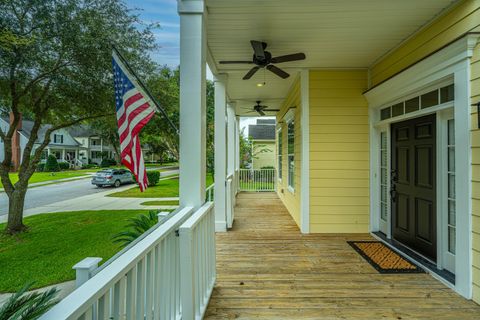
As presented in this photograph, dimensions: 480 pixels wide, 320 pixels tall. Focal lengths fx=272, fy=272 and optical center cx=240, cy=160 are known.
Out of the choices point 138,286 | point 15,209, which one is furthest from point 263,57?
point 15,209

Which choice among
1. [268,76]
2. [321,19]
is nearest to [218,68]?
[268,76]

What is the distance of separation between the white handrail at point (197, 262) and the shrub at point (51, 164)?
1.95 metres

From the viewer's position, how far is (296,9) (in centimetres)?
289

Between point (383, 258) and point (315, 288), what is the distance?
1352mm

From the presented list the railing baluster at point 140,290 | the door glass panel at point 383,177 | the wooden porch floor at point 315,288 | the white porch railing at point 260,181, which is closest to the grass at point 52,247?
the railing baluster at point 140,290

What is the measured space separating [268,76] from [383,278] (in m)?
3.93

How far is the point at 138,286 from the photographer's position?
1353mm

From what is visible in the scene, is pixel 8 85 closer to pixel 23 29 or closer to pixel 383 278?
pixel 23 29

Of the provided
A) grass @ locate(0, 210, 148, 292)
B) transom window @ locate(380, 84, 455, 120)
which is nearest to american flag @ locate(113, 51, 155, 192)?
grass @ locate(0, 210, 148, 292)

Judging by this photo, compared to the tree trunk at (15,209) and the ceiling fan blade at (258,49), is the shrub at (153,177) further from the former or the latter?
the ceiling fan blade at (258,49)

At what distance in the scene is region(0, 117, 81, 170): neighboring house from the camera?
2.84 meters

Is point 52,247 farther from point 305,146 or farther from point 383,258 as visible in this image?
point 383,258

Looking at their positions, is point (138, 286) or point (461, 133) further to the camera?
point (461, 133)

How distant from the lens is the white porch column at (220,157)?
5.02 m
